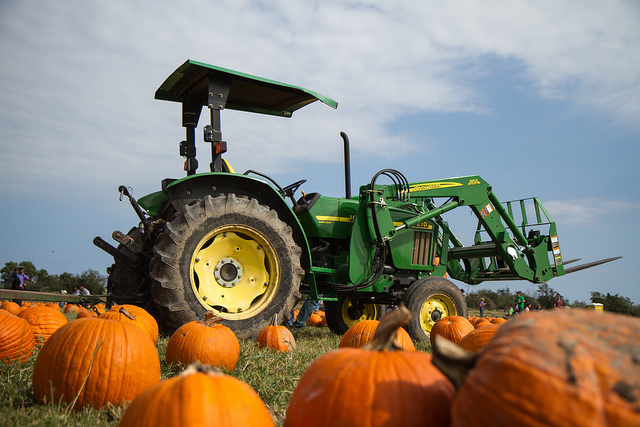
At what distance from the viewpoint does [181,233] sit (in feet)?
15.5

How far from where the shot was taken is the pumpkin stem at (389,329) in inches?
56.8

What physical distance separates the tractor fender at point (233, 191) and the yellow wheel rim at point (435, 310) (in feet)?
6.86

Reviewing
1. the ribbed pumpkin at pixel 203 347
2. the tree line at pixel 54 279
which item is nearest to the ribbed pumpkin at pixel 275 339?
the ribbed pumpkin at pixel 203 347

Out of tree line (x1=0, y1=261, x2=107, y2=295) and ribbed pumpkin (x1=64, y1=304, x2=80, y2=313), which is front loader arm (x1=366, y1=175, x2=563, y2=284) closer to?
ribbed pumpkin (x1=64, y1=304, x2=80, y2=313)

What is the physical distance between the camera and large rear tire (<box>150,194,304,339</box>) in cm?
464

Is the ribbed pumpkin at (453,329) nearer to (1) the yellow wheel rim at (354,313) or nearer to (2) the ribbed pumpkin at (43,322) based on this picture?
(1) the yellow wheel rim at (354,313)

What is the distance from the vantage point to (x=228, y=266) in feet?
16.9

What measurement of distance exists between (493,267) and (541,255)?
2.98ft

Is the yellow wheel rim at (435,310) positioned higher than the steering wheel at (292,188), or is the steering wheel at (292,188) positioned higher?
the steering wheel at (292,188)

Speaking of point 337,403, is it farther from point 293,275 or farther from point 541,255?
point 541,255

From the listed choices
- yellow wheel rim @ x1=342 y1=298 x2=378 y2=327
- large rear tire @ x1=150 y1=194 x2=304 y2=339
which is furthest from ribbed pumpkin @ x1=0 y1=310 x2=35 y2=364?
yellow wheel rim @ x1=342 y1=298 x2=378 y2=327

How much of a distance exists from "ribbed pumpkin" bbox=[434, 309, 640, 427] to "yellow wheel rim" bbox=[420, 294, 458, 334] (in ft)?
19.0

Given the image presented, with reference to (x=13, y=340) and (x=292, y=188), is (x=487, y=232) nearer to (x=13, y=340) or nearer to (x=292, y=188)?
(x=292, y=188)

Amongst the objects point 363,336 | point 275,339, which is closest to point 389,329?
point 363,336
